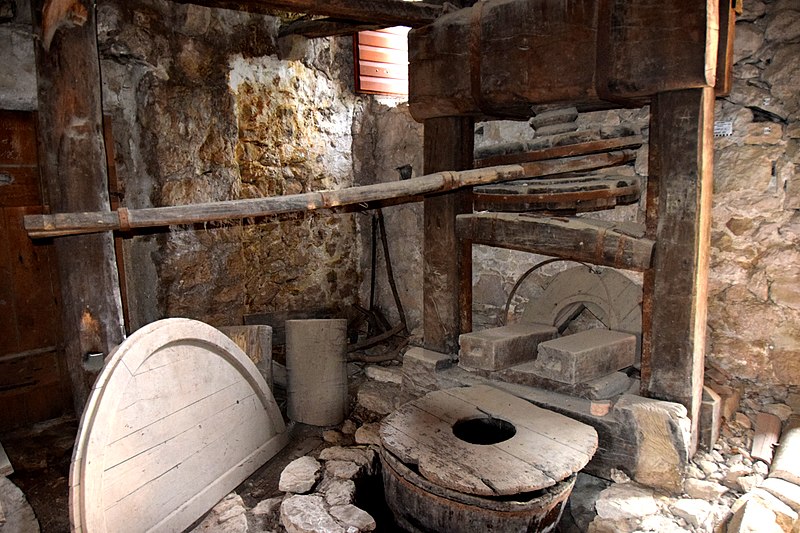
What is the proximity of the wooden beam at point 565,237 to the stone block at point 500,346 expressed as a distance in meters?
0.53

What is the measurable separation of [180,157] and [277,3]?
140 cm

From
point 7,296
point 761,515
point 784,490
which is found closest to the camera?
point 761,515

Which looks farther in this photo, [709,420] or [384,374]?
[384,374]

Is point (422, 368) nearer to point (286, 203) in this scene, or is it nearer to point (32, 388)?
point (286, 203)

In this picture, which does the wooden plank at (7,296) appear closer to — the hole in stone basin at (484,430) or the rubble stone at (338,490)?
the rubble stone at (338,490)

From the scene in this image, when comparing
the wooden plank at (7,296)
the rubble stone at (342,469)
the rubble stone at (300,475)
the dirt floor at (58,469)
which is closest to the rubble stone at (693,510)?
the dirt floor at (58,469)

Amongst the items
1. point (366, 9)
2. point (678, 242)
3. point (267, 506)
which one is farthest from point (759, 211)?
point (267, 506)

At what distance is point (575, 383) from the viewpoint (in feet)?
9.20

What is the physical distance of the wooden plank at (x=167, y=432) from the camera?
207cm

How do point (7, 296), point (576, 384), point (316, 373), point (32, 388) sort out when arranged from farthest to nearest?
1. point (316, 373)
2. point (32, 388)
3. point (7, 296)
4. point (576, 384)

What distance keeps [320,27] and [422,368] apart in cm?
262

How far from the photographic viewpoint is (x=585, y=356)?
278 cm

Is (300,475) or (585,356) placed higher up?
(585,356)

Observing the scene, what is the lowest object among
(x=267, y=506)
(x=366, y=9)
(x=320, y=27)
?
(x=267, y=506)
